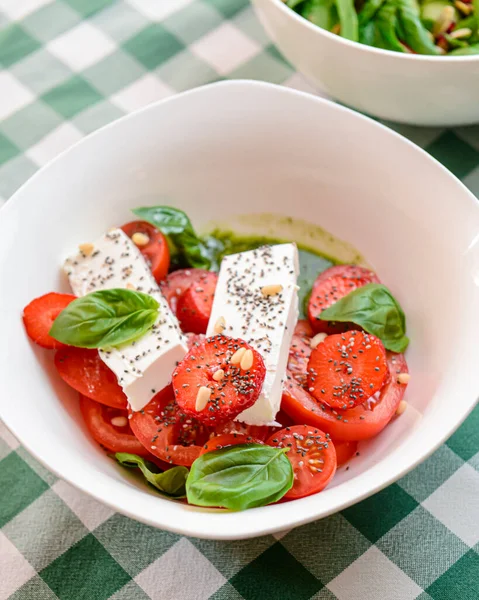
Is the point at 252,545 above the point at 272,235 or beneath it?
beneath

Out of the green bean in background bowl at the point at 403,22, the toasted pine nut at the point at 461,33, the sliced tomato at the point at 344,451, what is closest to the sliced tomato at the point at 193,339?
the sliced tomato at the point at 344,451

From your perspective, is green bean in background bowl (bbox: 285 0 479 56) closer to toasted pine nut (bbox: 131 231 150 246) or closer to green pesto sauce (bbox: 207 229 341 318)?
green pesto sauce (bbox: 207 229 341 318)

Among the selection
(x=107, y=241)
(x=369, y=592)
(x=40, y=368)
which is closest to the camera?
(x=369, y=592)

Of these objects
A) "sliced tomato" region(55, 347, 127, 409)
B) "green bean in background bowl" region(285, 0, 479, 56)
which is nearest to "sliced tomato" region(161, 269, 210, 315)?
"sliced tomato" region(55, 347, 127, 409)

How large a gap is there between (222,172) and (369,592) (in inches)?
45.7

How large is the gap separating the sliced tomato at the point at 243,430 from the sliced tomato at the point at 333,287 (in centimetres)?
37

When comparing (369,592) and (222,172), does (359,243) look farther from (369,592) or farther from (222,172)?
(369,592)

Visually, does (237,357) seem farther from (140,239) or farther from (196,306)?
(140,239)

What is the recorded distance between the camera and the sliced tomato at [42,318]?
5.42 ft

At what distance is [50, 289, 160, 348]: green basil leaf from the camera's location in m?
1.63

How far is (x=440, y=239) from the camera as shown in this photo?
1738 mm

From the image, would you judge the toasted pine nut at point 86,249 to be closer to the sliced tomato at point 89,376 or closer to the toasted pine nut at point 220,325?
the sliced tomato at point 89,376

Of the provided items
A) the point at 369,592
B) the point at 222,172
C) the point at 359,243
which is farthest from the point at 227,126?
the point at 369,592

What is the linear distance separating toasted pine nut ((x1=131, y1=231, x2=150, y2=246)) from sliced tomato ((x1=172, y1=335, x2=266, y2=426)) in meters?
0.47
